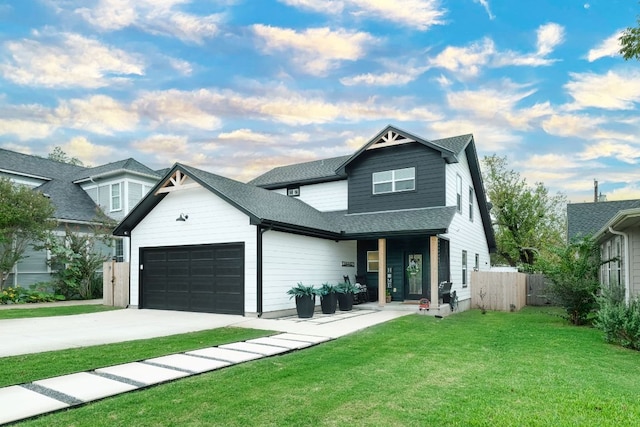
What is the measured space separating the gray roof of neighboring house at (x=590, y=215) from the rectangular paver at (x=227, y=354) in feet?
57.8

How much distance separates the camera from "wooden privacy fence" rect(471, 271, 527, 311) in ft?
52.7

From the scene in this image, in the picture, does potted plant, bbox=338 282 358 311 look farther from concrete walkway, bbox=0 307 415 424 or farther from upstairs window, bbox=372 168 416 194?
upstairs window, bbox=372 168 416 194

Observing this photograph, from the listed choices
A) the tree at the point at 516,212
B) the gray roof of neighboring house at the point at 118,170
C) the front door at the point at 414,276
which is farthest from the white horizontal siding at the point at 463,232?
the gray roof of neighboring house at the point at 118,170

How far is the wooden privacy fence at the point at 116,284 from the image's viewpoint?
15.1 m

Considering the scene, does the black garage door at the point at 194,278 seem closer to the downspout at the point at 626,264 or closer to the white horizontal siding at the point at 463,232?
the white horizontal siding at the point at 463,232

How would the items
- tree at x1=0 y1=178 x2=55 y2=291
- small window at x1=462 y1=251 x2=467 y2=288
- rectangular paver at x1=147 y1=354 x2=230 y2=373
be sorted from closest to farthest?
rectangular paver at x1=147 y1=354 x2=230 y2=373
tree at x1=0 y1=178 x2=55 y2=291
small window at x1=462 y1=251 x2=467 y2=288

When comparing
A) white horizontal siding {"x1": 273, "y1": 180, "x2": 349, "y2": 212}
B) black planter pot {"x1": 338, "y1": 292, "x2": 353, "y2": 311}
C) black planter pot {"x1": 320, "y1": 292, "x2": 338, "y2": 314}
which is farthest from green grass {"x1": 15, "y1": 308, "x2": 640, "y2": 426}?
white horizontal siding {"x1": 273, "y1": 180, "x2": 349, "y2": 212}

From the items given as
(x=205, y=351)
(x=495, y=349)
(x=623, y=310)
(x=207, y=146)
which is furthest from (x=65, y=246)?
(x=623, y=310)

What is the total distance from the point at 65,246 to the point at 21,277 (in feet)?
7.07

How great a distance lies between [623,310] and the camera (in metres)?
8.07

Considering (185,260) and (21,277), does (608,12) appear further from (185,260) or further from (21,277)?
(21,277)

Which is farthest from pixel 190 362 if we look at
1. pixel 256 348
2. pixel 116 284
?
pixel 116 284

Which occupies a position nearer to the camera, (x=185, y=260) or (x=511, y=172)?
(x=185, y=260)

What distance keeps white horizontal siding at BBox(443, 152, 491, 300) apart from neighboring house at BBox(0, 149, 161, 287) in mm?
15623
